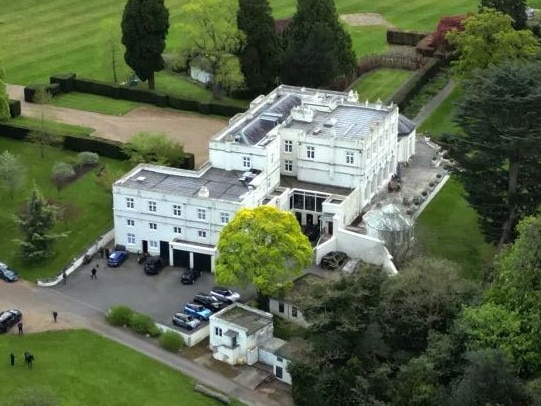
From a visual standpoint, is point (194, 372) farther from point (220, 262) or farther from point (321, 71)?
point (321, 71)

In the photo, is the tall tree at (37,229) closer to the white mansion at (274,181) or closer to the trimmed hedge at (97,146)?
the white mansion at (274,181)

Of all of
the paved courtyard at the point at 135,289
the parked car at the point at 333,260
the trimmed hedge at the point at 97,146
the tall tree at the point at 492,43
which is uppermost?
the tall tree at the point at 492,43

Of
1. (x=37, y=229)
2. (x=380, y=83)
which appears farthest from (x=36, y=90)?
(x=380, y=83)

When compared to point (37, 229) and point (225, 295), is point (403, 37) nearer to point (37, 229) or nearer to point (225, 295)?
point (225, 295)

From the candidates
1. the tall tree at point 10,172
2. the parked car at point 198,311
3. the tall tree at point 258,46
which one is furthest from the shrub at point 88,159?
the parked car at point 198,311

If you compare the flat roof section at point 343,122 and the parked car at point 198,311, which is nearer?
the parked car at point 198,311

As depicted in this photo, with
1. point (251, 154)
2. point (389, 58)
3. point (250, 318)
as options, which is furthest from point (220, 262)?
point (389, 58)
